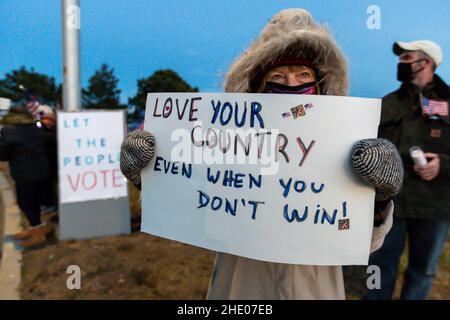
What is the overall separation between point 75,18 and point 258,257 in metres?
1.75

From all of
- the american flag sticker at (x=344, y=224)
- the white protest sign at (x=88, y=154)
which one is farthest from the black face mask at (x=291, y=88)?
the white protest sign at (x=88, y=154)

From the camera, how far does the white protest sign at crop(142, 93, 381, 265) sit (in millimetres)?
973

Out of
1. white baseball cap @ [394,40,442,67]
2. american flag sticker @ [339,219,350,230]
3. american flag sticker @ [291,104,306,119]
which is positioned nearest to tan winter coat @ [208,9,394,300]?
american flag sticker @ [339,219,350,230]

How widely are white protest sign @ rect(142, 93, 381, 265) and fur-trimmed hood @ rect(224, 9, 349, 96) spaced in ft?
0.86

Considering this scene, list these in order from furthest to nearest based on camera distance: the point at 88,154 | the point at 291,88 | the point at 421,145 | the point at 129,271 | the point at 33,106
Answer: the point at 88,154
the point at 33,106
the point at 129,271
the point at 421,145
the point at 291,88

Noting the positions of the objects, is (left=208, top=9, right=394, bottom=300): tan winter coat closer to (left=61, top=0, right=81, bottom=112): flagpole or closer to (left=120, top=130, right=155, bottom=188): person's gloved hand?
(left=120, top=130, right=155, bottom=188): person's gloved hand

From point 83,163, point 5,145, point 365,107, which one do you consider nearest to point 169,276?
point 83,163

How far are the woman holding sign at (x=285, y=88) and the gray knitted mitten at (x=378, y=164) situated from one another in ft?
0.42

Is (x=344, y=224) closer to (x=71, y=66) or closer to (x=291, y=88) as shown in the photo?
(x=291, y=88)

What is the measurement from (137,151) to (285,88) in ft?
1.85

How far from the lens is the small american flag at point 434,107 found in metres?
1.74

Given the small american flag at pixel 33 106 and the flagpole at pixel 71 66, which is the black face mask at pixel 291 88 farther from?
the small american flag at pixel 33 106

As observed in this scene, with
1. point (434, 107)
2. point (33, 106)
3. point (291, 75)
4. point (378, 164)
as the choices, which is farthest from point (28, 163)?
point (434, 107)

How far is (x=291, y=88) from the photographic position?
3.75ft
